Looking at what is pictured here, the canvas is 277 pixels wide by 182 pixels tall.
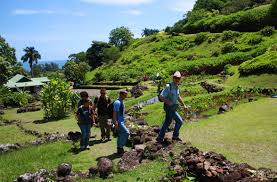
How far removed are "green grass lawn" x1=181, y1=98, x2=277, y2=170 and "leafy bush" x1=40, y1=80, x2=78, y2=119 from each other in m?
14.0

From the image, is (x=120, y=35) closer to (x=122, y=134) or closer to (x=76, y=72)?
(x=76, y=72)

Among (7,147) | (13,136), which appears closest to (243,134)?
(7,147)

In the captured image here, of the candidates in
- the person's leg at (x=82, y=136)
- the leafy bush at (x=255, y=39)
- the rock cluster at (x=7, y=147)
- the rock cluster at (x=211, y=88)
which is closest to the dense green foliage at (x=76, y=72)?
the leafy bush at (x=255, y=39)

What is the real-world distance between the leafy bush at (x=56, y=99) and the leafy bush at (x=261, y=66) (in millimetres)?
14693

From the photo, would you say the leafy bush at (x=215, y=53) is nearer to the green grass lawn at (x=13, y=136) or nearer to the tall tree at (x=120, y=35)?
the green grass lawn at (x=13, y=136)

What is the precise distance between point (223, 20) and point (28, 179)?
6283cm

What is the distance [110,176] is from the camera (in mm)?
12727

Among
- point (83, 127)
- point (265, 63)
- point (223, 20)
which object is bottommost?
point (83, 127)

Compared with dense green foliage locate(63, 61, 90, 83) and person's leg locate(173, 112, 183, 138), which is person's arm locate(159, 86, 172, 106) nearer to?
person's leg locate(173, 112, 183, 138)

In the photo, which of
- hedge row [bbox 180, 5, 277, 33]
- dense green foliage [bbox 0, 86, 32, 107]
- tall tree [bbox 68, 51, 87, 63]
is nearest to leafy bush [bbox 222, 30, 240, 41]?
hedge row [bbox 180, 5, 277, 33]

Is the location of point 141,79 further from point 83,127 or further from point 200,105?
point 83,127

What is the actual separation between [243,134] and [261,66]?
18.5m

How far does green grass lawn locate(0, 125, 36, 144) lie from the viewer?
23.7 meters

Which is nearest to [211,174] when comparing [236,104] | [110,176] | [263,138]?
[110,176]
